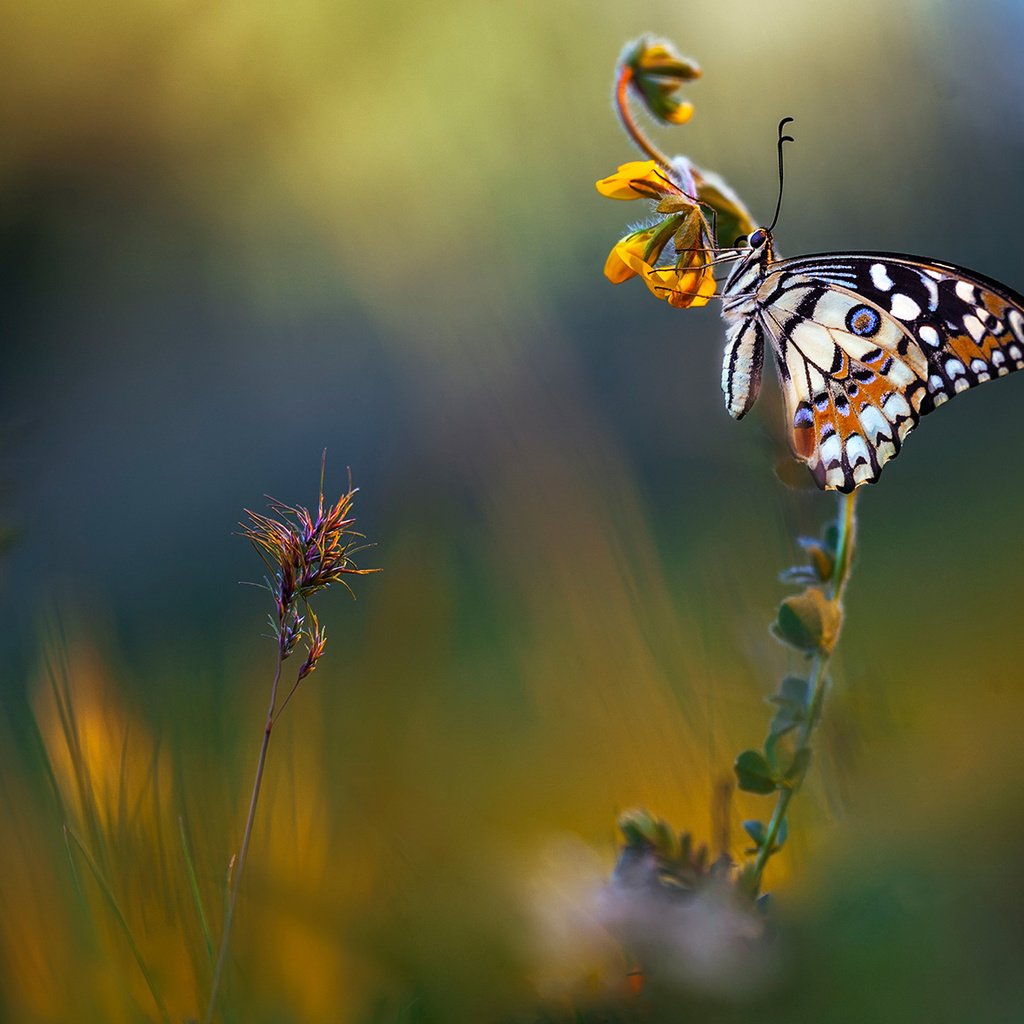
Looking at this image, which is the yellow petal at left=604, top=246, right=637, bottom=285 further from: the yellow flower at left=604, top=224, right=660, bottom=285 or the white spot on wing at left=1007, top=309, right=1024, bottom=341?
the white spot on wing at left=1007, top=309, right=1024, bottom=341

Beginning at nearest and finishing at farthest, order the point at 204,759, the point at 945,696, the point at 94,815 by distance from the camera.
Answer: the point at 94,815
the point at 204,759
the point at 945,696

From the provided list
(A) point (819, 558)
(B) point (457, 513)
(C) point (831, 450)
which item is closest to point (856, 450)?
(C) point (831, 450)

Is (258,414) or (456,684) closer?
(456,684)

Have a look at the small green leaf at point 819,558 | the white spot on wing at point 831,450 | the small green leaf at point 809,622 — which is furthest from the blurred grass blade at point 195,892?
the white spot on wing at point 831,450

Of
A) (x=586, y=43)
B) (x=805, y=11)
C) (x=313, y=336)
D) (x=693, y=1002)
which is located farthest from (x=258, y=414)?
(x=693, y=1002)

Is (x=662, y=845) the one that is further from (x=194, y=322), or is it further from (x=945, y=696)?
(x=194, y=322)

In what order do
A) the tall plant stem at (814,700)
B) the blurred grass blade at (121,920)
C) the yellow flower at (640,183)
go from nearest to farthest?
the blurred grass blade at (121,920) < the tall plant stem at (814,700) < the yellow flower at (640,183)

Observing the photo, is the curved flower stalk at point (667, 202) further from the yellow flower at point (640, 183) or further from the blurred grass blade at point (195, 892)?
the blurred grass blade at point (195, 892)

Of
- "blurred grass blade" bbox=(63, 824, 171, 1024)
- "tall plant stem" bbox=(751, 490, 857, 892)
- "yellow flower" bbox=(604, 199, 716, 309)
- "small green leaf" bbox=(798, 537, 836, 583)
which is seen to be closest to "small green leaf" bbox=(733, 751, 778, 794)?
"tall plant stem" bbox=(751, 490, 857, 892)
